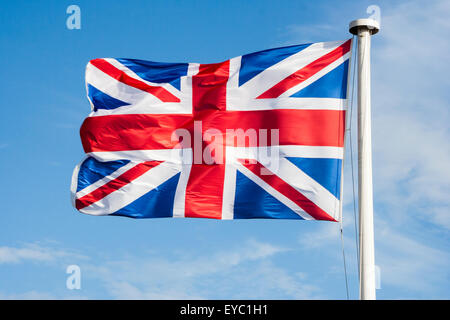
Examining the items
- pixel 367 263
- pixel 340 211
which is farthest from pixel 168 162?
pixel 367 263

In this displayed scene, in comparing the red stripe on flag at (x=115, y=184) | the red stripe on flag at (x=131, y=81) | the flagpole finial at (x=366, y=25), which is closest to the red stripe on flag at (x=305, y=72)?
the flagpole finial at (x=366, y=25)

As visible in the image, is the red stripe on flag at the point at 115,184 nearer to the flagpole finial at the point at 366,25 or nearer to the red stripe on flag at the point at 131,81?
the red stripe on flag at the point at 131,81

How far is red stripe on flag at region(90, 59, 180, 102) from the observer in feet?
56.8

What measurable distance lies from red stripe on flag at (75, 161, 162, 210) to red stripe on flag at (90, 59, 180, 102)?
1486 mm

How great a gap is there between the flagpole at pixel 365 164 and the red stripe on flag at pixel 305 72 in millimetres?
871

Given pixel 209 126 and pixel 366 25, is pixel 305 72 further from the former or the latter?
Result: pixel 209 126

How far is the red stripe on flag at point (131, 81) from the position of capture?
17312 millimetres

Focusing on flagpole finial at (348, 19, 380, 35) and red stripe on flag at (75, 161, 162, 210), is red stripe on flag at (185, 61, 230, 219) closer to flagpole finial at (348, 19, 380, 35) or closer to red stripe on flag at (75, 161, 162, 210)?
red stripe on flag at (75, 161, 162, 210)

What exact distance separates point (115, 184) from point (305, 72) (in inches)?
185

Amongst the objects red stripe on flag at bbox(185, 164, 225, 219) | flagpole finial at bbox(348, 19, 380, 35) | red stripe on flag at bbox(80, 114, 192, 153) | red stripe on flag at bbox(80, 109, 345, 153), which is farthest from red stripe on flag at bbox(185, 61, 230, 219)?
flagpole finial at bbox(348, 19, 380, 35)

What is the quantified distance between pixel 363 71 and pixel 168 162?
15.1ft

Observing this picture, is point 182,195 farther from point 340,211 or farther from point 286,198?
point 340,211

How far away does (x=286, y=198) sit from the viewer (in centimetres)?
1559

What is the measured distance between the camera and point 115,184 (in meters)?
17.1
